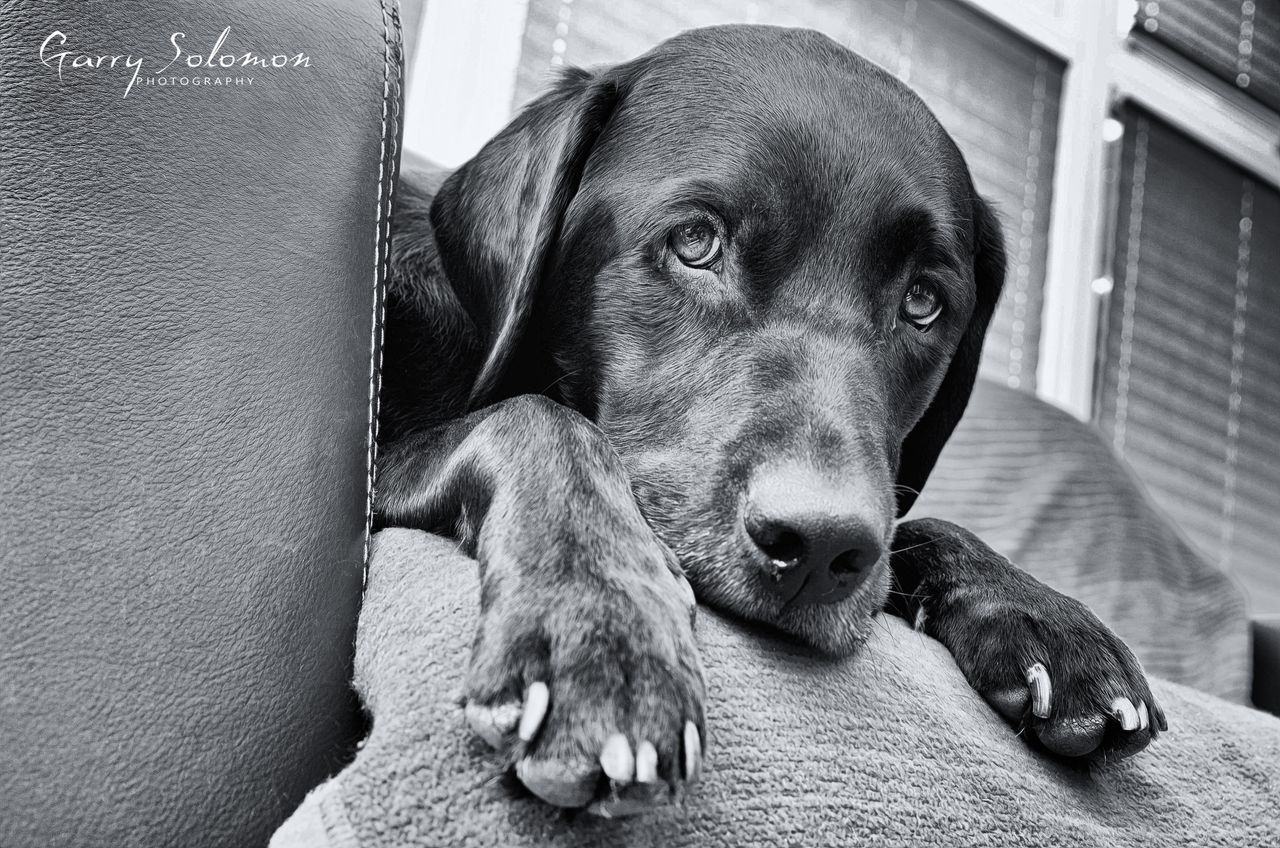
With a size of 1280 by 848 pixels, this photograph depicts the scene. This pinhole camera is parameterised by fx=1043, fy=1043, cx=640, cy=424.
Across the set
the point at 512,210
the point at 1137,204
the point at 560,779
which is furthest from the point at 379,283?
the point at 1137,204

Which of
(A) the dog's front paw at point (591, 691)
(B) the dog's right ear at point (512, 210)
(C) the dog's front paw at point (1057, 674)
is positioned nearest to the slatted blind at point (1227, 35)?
(B) the dog's right ear at point (512, 210)

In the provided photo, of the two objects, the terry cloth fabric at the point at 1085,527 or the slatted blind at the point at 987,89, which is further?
the slatted blind at the point at 987,89

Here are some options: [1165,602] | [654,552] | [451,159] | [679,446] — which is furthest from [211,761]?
[451,159]

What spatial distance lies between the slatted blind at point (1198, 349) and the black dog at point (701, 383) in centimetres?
338

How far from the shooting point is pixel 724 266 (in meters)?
1.35

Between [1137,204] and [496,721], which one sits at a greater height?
[1137,204]

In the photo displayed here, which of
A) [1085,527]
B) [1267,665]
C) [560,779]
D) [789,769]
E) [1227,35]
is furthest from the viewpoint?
[1227,35]

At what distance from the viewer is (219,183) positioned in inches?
39.0

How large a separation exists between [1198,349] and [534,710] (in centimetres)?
510

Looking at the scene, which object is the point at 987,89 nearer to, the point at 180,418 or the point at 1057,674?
the point at 1057,674

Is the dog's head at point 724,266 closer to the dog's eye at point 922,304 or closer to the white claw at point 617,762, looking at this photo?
the dog's eye at point 922,304

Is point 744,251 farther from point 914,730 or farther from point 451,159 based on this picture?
point 451,159

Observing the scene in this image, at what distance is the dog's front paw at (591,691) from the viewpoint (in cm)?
69

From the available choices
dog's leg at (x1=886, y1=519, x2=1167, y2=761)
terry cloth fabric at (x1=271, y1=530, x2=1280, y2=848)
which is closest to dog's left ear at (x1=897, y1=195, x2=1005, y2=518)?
dog's leg at (x1=886, y1=519, x2=1167, y2=761)
